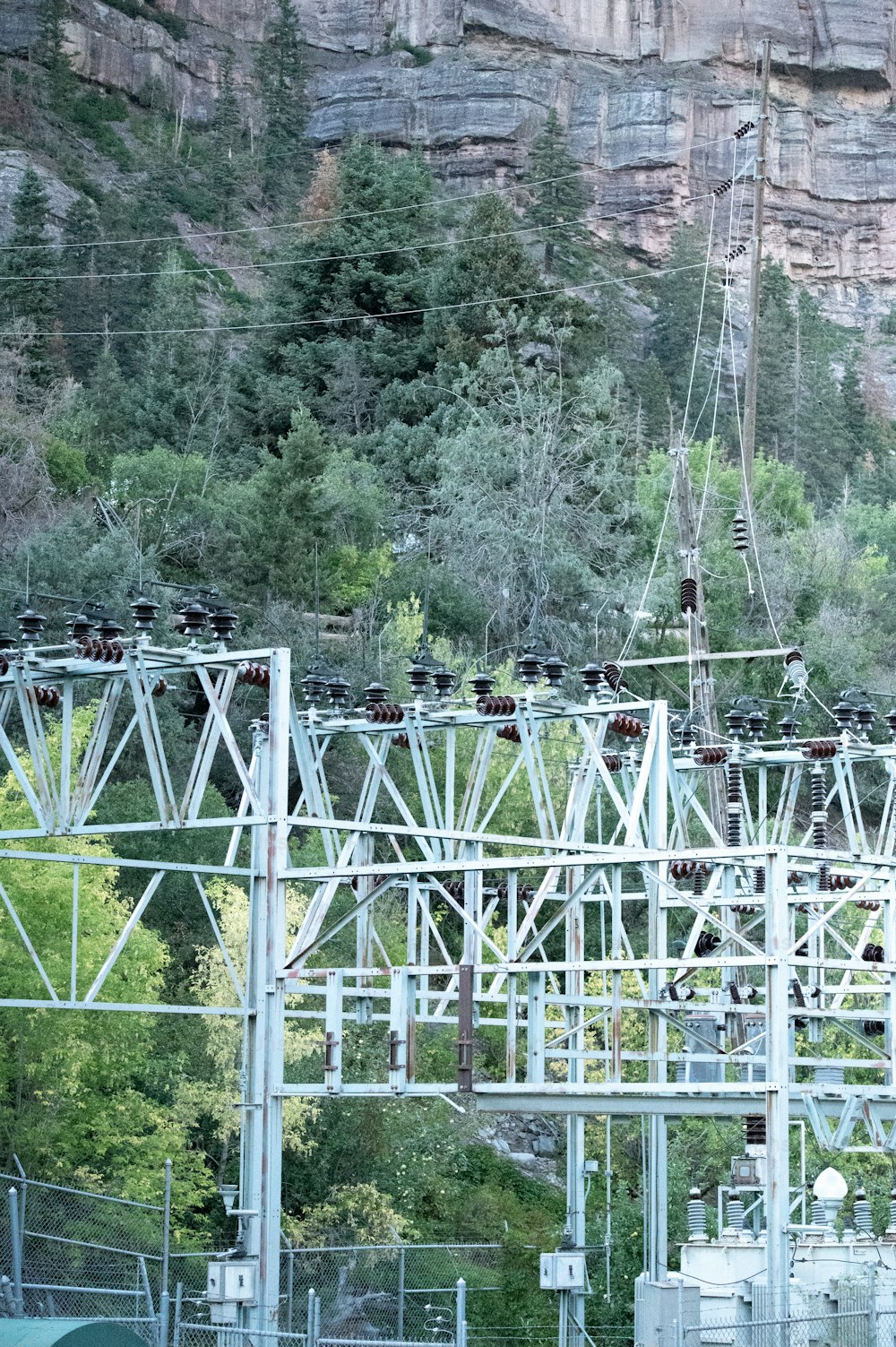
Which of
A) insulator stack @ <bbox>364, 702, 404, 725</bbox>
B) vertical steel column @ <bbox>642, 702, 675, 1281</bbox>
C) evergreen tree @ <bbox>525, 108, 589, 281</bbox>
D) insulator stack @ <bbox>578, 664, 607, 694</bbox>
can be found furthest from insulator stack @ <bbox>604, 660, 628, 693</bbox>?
evergreen tree @ <bbox>525, 108, 589, 281</bbox>

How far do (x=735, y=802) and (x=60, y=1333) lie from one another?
13.1m

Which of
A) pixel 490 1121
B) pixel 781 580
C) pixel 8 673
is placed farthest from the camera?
pixel 781 580

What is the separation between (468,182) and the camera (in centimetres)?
11200

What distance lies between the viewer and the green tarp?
52.3 ft

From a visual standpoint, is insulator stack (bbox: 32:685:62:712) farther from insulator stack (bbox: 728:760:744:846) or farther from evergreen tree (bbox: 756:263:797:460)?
evergreen tree (bbox: 756:263:797:460)

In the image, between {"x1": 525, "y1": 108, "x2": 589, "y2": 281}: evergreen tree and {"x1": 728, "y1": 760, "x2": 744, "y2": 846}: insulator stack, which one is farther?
{"x1": 525, "y1": 108, "x2": 589, "y2": 281}: evergreen tree

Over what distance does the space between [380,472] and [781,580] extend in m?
14.0

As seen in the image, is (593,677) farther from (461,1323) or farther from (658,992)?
(461,1323)

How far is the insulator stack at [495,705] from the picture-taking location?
23.3 m

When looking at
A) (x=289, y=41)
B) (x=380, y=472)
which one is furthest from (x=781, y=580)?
(x=289, y=41)

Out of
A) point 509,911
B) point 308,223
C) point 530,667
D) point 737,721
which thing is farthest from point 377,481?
point 509,911

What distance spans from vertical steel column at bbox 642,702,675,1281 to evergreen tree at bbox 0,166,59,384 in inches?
2208

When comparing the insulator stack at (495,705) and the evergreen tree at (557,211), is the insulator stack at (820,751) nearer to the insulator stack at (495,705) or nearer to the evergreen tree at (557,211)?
the insulator stack at (495,705)

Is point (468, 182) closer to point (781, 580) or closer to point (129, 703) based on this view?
point (781, 580)
